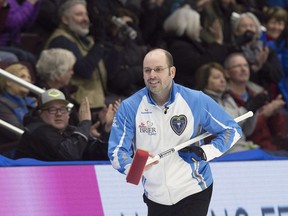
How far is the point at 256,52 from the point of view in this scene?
11.9 metres

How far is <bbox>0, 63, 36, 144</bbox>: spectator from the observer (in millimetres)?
8914

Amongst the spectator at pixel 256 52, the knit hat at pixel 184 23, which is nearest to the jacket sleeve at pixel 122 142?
the knit hat at pixel 184 23

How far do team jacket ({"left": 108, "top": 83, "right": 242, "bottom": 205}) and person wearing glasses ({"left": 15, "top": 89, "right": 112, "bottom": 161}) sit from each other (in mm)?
1687

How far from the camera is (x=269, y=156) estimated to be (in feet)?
28.5

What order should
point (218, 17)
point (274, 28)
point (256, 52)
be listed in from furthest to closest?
1. point (274, 28)
2. point (218, 17)
3. point (256, 52)

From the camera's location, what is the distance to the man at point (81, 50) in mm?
9906

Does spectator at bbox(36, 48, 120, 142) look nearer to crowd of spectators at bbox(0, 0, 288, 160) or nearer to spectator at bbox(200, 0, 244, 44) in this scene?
crowd of spectators at bbox(0, 0, 288, 160)

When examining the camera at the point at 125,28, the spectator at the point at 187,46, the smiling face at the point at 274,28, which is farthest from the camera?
the smiling face at the point at 274,28

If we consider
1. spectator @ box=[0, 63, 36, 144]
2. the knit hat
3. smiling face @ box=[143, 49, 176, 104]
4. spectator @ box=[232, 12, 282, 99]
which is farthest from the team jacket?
spectator @ box=[232, 12, 282, 99]

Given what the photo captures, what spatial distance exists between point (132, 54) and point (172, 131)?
4337 millimetres

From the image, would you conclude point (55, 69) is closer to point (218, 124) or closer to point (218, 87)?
point (218, 87)

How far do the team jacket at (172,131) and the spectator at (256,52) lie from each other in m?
5.26

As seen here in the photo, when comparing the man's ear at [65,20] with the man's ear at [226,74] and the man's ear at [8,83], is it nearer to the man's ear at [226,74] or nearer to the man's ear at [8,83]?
the man's ear at [8,83]

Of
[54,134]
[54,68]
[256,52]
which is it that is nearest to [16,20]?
[54,68]
